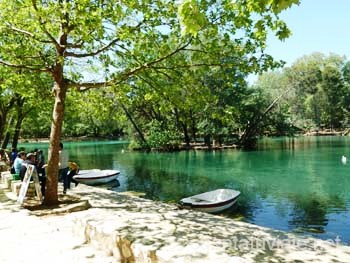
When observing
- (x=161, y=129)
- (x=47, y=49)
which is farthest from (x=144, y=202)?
(x=161, y=129)

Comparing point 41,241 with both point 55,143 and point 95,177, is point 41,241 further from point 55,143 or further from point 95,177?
point 95,177

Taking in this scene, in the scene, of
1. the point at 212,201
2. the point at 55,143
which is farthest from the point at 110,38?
the point at 212,201

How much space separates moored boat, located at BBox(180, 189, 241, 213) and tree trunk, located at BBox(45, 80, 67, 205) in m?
5.48

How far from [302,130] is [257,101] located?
3940 cm

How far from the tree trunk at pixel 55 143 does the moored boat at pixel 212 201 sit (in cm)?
548

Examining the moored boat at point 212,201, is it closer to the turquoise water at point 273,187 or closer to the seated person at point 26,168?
the turquoise water at point 273,187

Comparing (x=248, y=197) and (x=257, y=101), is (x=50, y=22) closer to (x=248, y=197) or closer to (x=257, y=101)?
(x=248, y=197)

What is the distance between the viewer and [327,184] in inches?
857

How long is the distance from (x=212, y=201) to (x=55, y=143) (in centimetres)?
723

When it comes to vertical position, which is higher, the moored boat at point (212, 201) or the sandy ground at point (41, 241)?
the sandy ground at point (41, 241)

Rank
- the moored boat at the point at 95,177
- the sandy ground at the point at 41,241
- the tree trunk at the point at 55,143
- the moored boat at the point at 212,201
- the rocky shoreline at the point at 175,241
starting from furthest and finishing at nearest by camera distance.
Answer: the moored boat at the point at 95,177 < the moored boat at the point at 212,201 < the tree trunk at the point at 55,143 < the sandy ground at the point at 41,241 < the rocky shoreline at the point at 175,241

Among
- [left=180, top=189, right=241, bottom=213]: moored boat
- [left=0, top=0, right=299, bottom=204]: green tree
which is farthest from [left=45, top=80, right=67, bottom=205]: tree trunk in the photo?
[left=180, top=189, right=241, bottom=213]: moored boat

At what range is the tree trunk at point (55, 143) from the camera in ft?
34.4

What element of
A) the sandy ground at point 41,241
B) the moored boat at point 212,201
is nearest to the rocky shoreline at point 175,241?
the sandy ground at point 41,241
